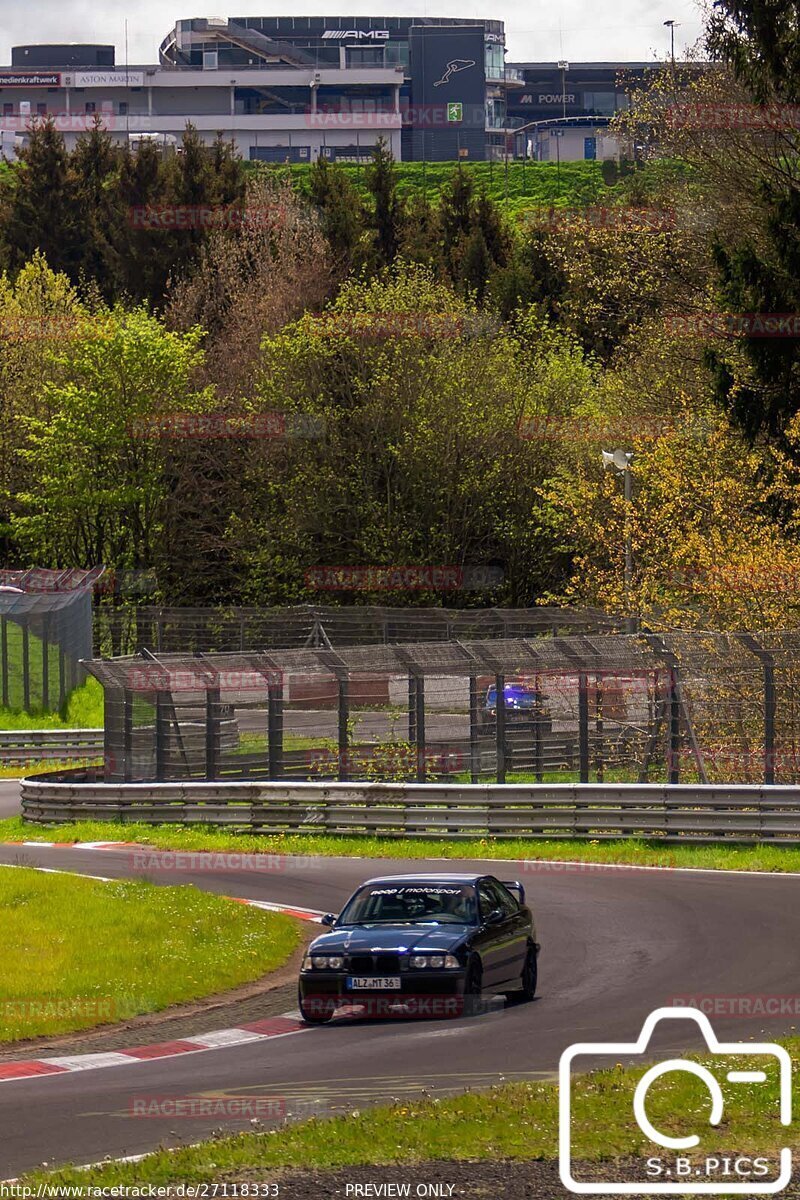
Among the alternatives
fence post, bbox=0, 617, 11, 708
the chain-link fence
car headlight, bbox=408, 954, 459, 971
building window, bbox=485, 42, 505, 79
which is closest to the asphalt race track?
car headlight, bbox=408, 954, 459, 971

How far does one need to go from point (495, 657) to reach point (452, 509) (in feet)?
88.2

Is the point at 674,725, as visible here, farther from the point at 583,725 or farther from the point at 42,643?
the point at 42,643

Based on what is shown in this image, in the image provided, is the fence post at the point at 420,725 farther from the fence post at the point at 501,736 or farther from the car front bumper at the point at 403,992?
the car front bumper at the point at 403,992

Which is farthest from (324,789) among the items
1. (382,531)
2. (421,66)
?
(421,66)

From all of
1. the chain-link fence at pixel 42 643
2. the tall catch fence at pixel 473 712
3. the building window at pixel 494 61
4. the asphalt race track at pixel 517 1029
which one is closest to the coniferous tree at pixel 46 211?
the chain-link fence at pixel 42 643

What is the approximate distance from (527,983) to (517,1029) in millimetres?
1802

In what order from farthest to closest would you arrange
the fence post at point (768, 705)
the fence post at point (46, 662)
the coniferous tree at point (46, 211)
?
1. the coniferous tree at point (46, 211)
2. the fence post at point (46, 662)
3. the fence post at point (768, 705)

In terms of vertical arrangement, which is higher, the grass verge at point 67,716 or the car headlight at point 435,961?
the car headlight at point 435,961

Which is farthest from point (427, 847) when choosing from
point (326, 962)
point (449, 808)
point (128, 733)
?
point (326, 962)

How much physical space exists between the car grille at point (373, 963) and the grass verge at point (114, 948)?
248 cm

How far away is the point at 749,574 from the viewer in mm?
31250

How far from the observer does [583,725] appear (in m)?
28.1

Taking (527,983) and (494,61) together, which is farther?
(494,61)

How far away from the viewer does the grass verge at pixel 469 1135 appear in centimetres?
889
